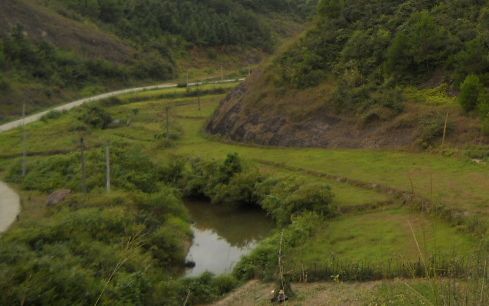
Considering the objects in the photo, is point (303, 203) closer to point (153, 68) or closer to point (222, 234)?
point (222, 234)

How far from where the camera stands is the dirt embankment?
36531mm

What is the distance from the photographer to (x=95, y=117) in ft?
177

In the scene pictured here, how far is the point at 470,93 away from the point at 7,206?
2755 cm

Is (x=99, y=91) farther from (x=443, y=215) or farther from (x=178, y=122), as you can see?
(x=443, y=215)

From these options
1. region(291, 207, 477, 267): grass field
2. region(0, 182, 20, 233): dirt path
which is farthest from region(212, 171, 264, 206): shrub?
region(0, 182, 20, 233): dirt path

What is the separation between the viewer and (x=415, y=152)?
36.0 metres

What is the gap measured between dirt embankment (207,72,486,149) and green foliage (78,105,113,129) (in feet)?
33.5

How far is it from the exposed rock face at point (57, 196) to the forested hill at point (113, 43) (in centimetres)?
2908

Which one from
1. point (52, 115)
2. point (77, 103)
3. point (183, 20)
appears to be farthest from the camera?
point (183, 20)

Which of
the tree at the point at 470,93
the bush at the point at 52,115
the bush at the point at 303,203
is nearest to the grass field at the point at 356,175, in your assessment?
the bush at the point at 303,203

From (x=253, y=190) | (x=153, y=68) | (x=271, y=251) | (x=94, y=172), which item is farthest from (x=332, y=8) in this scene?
(x=153, y=68)

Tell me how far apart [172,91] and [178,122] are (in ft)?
59.0

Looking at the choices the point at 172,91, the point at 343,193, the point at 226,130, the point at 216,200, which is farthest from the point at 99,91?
the point at 343,193

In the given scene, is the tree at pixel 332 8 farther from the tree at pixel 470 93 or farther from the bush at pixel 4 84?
the bush at pixel 4 84
